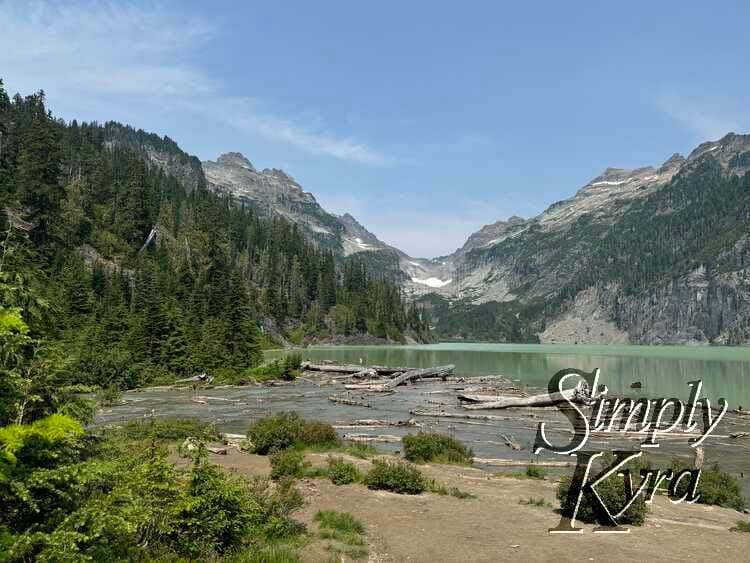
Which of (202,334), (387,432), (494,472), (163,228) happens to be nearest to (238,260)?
(163,228)

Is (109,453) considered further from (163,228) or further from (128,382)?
(163,228)

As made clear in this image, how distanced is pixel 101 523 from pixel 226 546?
12.4 feet

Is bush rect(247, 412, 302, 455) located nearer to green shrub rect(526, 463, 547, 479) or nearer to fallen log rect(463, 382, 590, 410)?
green shrub rect(526, 463, 547, 479)

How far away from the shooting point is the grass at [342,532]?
1243 centimetres

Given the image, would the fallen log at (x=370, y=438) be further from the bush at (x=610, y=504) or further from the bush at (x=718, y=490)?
the bush at (x=610, y=504)

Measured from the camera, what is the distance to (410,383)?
65.2 m

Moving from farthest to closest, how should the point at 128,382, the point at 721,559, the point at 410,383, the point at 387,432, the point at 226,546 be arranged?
Answer: 1. the point at 410,383
2. the point at 128,382
3. the point at 387,432
4. the point at 721,559
5. the point at 226,546

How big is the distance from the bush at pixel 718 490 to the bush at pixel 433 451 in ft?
29.0

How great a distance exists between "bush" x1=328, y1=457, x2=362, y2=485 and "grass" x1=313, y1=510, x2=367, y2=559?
3.39 metres

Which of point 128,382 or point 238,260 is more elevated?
point 238,260

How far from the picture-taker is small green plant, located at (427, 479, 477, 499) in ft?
58.7

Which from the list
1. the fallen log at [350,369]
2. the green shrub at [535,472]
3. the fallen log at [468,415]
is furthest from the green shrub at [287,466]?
the fallen log at [350,369]

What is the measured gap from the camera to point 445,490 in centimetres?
1842

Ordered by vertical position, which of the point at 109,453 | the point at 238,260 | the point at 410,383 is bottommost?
the point at 410,383
